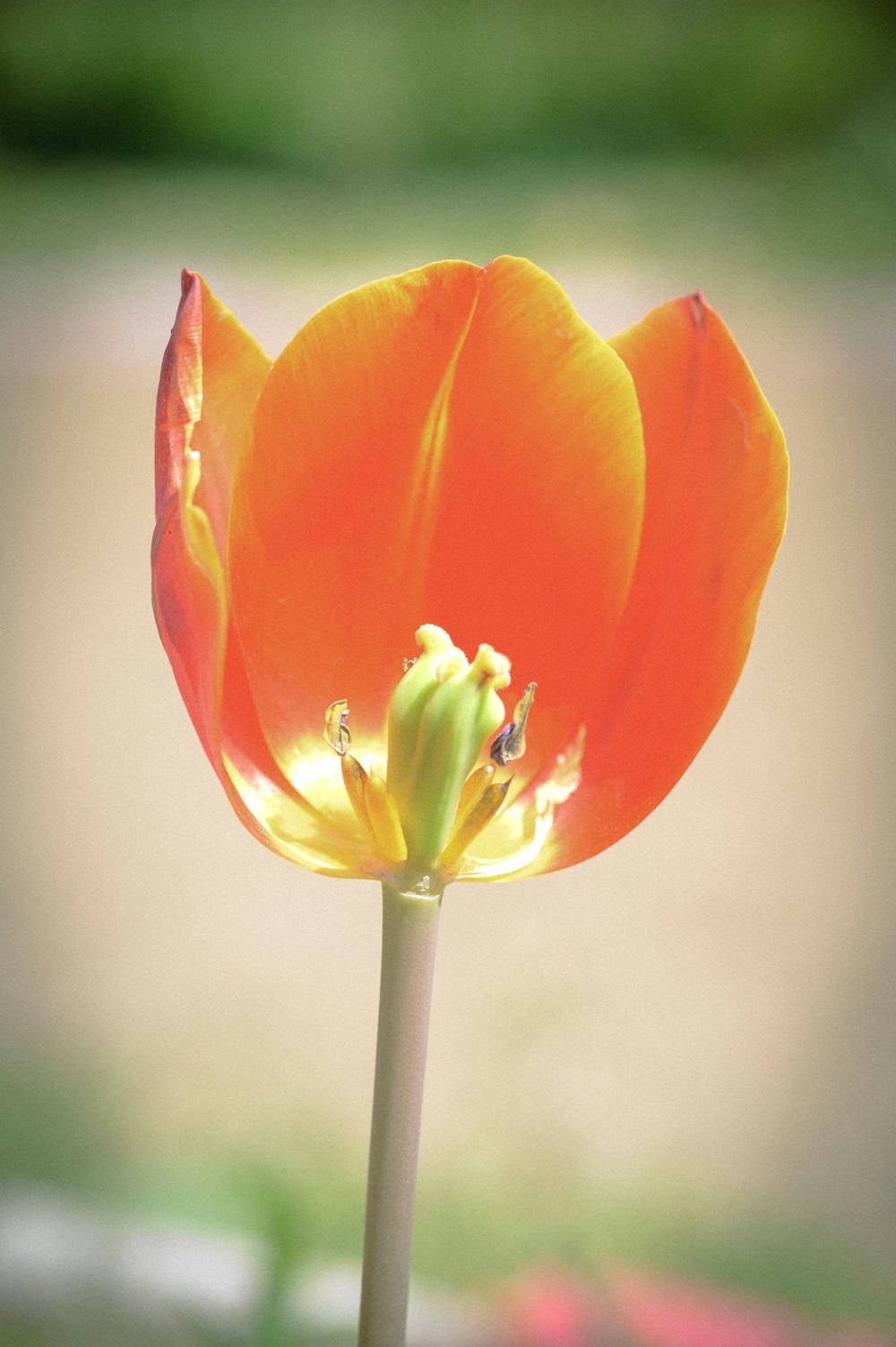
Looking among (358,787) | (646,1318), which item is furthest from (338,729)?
(646,1318)

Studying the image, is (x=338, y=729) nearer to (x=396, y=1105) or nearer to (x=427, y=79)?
(x=396, y=1105)

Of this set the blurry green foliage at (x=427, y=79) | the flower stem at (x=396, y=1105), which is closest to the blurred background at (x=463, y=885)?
the blurry green foliage at (x=427, y=79)

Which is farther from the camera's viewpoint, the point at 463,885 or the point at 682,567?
the point at 463,885

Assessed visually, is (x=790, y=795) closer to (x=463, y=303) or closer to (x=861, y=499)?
(x=861, y=499)

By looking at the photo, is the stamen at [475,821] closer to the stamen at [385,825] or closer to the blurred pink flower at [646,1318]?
the stamen at [385,825]

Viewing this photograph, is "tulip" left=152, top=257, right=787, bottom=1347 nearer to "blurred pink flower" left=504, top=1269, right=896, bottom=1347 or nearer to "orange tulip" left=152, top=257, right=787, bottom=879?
"orange tulip" left=152, top=257, right=787, bottom=879

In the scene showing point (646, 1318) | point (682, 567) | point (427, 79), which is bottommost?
point (646, 1318)
